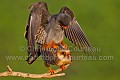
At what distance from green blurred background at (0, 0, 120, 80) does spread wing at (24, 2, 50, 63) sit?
2673 mm

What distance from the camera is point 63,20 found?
7938 mm

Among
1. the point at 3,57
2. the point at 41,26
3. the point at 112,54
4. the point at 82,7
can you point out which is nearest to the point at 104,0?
the point at 82,7

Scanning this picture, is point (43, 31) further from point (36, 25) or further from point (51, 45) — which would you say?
point (51, 45)

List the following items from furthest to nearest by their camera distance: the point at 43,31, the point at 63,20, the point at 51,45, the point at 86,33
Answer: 1. the point at 86,33
2. the point at 43,31
3. the point at 51,45
4. the point at 63,20

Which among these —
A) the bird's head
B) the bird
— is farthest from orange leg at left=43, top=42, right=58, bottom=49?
the bird's head

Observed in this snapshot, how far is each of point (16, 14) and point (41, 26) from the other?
520 cm

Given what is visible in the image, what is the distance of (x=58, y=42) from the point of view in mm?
8094

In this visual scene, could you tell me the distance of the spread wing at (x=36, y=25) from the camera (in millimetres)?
7957

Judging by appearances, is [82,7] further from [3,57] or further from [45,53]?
[45,53]

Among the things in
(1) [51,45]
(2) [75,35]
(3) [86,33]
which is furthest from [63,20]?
(3) [86,33]

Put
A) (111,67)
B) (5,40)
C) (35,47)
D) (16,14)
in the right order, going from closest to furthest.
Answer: (35,47) < (111,67) < (5,40) < (16,14)

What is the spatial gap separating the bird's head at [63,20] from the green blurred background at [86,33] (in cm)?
286

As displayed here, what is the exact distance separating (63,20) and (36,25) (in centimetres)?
38

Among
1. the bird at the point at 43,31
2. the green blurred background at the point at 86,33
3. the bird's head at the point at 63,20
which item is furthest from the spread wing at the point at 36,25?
the green blurred background at the point at 86,33
